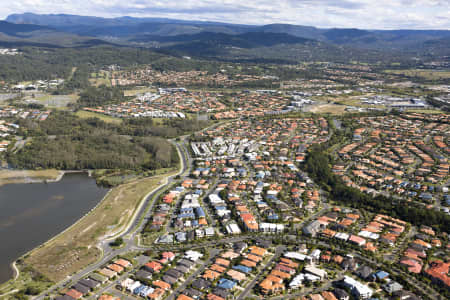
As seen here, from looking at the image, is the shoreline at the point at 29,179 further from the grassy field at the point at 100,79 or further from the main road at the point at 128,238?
the grassy field at the point at 100,79

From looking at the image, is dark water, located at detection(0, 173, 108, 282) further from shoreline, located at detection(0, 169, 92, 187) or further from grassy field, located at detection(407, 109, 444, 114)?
grassy field, located at detection(407, 109, 444, 114)

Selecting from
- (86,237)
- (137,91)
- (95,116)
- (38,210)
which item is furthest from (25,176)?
(137,91)

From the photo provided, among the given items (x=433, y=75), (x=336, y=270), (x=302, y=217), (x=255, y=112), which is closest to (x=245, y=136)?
(x=255, y=112)

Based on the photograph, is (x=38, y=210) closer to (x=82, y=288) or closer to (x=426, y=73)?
(x=82, y=288)

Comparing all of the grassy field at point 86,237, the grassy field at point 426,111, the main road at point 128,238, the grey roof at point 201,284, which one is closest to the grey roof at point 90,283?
the main road at point 128,238

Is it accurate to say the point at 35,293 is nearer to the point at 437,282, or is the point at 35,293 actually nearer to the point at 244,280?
the point at 244,280

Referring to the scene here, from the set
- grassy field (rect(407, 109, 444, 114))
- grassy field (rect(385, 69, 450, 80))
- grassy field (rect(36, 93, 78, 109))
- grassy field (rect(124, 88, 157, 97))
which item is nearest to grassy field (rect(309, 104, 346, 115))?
grassy field (rect(407, 109, 444, 114))
